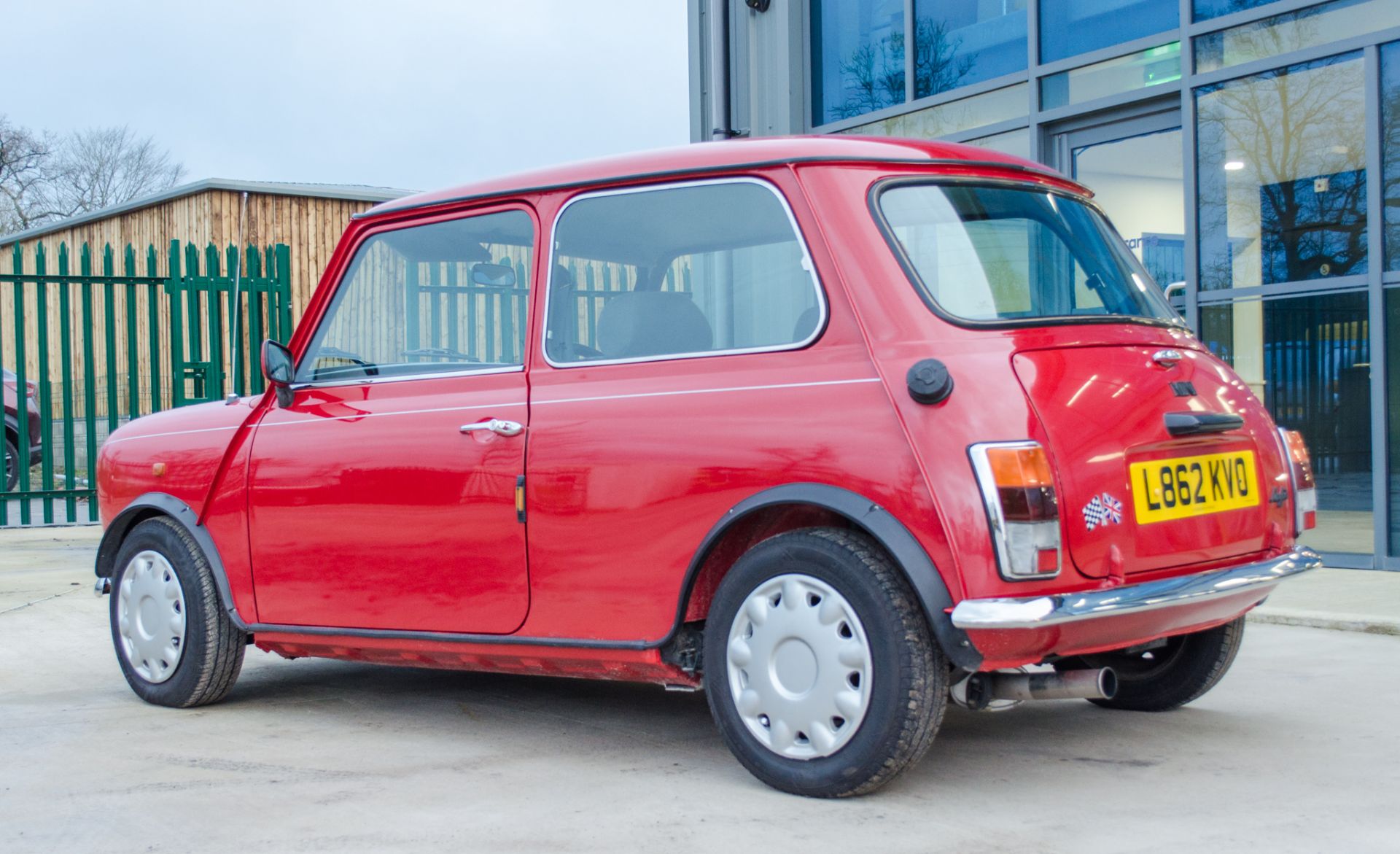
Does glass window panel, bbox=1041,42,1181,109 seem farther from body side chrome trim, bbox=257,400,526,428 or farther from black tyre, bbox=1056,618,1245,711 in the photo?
body side chrome trim, bbox=257,400,526,428

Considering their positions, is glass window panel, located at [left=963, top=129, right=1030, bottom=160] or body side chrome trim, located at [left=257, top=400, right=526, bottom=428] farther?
glass window panel, located at [left=963, top=129, right=1030, bottom=160]

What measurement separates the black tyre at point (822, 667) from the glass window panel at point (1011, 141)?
753cm

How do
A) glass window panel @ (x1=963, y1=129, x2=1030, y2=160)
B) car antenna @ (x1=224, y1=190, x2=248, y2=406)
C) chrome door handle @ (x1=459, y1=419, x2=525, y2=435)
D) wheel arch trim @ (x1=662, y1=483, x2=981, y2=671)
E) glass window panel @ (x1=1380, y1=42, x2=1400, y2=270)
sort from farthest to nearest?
glass window panel @ (x1=963, y1=129, x2=1030, y2=160) < car antenna @ (x1=224, y1=190, x2=248, y2=406) < glass window panel @ (x1=1380, y1=42, x2=1400, y2=270) < chrome door handle @ (x1=459, y1=419, x2=525, y2=435) < wheel arch trim @ (x1=662, y1=483, x2=981, y2=671)

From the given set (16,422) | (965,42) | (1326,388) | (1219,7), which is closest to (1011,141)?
(965,42)

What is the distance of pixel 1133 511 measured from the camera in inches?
146

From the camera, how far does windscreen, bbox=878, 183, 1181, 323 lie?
156 inches

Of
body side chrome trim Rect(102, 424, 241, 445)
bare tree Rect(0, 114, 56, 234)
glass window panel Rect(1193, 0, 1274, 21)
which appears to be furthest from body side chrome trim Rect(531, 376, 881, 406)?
bare tree Rect(0, 114, 56, 234)

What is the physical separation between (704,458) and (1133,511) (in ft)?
3.70

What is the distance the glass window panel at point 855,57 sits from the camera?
12.0m

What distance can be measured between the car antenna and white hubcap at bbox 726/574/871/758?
8.33ft

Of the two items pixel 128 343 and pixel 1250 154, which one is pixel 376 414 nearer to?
pixel 1250 154

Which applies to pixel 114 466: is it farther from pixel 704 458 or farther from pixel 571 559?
pixel 704 458

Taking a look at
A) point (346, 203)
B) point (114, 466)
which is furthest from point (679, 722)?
point (346, 203)

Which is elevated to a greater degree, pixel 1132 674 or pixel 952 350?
pixel 952 350
